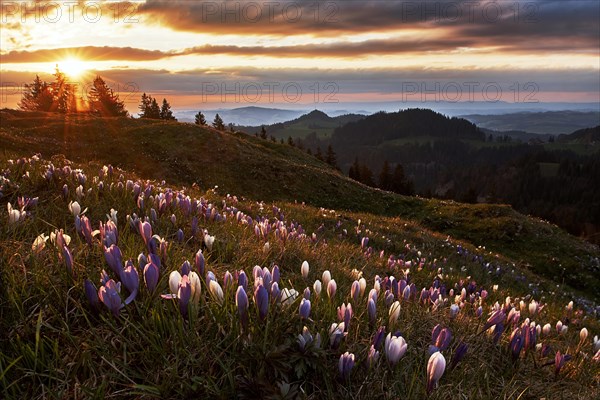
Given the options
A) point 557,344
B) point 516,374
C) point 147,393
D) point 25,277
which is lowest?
point 557,344

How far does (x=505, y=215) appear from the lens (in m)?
31.9

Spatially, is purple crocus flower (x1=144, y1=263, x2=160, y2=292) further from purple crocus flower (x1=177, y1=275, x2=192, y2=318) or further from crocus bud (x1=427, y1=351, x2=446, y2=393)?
crocus bud (x1=427, y1=351, x2=446, y2=393)

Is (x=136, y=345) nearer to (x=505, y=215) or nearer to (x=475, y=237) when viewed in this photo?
(x=475, y=237)

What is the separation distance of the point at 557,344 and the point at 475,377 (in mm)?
2438

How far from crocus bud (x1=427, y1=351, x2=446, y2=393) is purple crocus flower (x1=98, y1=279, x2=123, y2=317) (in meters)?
1.73

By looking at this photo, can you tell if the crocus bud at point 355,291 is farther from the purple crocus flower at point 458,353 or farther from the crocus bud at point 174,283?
the crocus bud at point 174,283

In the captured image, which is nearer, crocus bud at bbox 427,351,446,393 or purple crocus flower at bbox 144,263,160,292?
crocus bud at bbox 427,351,446,393

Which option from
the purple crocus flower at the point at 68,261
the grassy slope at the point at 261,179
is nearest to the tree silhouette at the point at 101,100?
the grassy slope at the point at 261,179

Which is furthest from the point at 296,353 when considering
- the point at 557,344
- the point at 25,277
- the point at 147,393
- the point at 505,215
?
the point at 505,215

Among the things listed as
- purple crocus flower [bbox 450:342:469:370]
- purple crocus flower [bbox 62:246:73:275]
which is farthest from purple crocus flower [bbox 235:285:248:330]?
purple crocus flower [bbox 450:342:469:370]

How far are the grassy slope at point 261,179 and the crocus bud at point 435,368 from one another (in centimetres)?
2318

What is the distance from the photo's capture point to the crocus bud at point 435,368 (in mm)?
2156

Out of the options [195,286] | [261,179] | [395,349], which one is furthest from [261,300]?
[261,179]

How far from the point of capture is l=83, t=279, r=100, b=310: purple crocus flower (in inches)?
87.6
